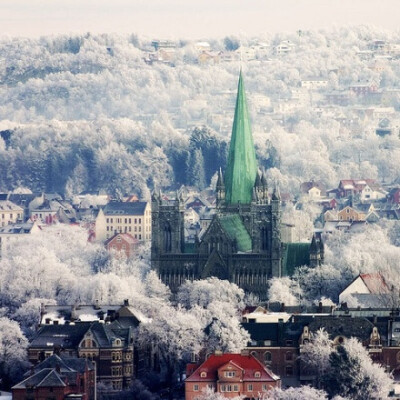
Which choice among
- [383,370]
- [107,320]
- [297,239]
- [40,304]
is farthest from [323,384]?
[297,239]

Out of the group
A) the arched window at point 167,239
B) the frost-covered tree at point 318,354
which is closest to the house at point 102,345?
the frost-covered tree at point 318,354

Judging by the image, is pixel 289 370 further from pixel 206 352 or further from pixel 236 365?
pixel 236 365

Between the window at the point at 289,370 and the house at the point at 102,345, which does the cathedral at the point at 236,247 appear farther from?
the window at the point at 289,370

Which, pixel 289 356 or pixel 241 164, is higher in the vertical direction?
pixel 241 164

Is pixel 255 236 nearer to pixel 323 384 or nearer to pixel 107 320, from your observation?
pixel 107 320

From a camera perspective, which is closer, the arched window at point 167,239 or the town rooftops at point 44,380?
the town rooftops at point 44,380

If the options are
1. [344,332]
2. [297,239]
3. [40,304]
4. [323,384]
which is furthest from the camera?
[297,239]

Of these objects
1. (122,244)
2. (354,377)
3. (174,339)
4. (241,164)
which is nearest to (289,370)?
(174,339)
